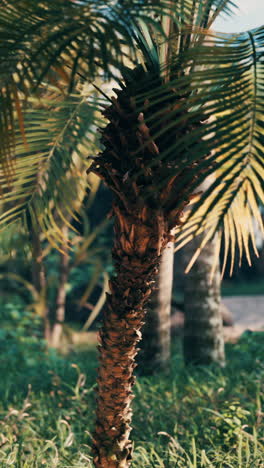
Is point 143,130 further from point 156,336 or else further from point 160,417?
point 156,336

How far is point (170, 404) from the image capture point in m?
3.33

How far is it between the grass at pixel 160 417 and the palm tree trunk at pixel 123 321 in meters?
0.36

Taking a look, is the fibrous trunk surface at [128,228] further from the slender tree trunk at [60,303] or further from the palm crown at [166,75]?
the slender tree trunk at [60,303]

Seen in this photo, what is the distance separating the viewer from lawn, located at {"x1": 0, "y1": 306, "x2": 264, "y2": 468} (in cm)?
258

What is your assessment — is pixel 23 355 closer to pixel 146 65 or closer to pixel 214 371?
pixel 214 371

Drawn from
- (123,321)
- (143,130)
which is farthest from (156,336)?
(143,130)

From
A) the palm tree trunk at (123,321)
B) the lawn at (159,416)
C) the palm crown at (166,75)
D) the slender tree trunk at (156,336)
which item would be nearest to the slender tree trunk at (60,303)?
the lawn at (159,416)

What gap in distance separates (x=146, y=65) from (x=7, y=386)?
296 centimetres

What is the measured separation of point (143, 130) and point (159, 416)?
2049 millimetres

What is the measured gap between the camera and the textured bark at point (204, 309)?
4289 millimetres

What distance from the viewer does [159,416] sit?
3166mm

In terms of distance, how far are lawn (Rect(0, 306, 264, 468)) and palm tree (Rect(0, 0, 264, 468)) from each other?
56 cm

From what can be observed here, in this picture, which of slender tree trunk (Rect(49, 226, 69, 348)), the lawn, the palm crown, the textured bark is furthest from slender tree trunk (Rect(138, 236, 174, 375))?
slender tree trunk (Rect(49, 226, 69, 348))

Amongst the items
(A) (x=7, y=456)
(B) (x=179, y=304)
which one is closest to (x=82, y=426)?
(A) (x=7, y=456)
